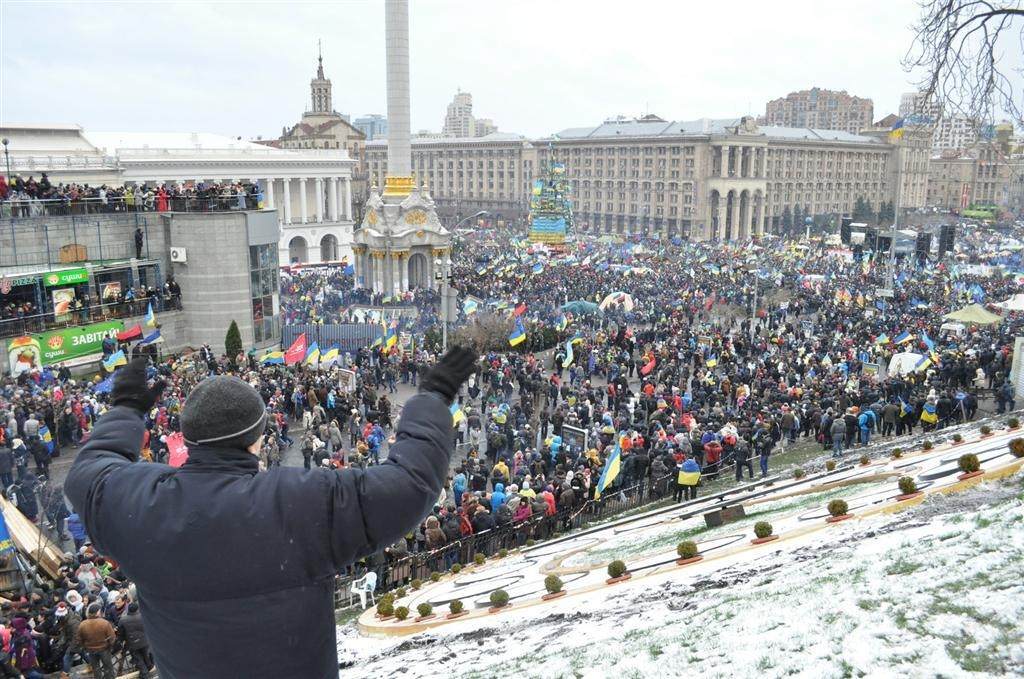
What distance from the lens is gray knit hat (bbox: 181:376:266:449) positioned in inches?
119

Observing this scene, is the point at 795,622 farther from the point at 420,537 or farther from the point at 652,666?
the point at 420,537

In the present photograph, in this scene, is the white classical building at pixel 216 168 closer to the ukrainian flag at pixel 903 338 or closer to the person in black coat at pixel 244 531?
the ukrainian flag at pixel 903 338

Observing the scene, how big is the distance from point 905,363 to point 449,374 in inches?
1087

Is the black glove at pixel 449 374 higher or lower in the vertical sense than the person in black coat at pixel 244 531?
higher

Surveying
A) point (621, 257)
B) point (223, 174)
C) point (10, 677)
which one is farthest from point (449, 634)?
point (223, 174)

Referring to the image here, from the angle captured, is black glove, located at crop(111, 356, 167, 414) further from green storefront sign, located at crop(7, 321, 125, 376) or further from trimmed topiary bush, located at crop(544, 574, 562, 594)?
green storefront sign, located at crop(7, 321, 125, 376)

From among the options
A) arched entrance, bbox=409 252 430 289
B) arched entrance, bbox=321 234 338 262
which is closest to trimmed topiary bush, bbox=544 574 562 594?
arched entrance, bbox=409 252 430 289

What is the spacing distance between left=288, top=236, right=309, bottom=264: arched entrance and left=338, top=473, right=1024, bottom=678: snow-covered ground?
73.4 m

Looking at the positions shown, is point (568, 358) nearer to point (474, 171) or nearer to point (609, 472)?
point (609, 472)

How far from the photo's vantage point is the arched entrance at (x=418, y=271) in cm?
5078

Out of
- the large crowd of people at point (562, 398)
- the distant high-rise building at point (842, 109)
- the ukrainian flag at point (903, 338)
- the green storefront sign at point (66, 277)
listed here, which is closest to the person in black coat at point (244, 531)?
the large crowd of people at point (562, 398)

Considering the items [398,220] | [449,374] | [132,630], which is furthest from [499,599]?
[398,220]

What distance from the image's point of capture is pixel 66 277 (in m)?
29.6

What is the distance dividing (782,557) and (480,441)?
15.7 meters
